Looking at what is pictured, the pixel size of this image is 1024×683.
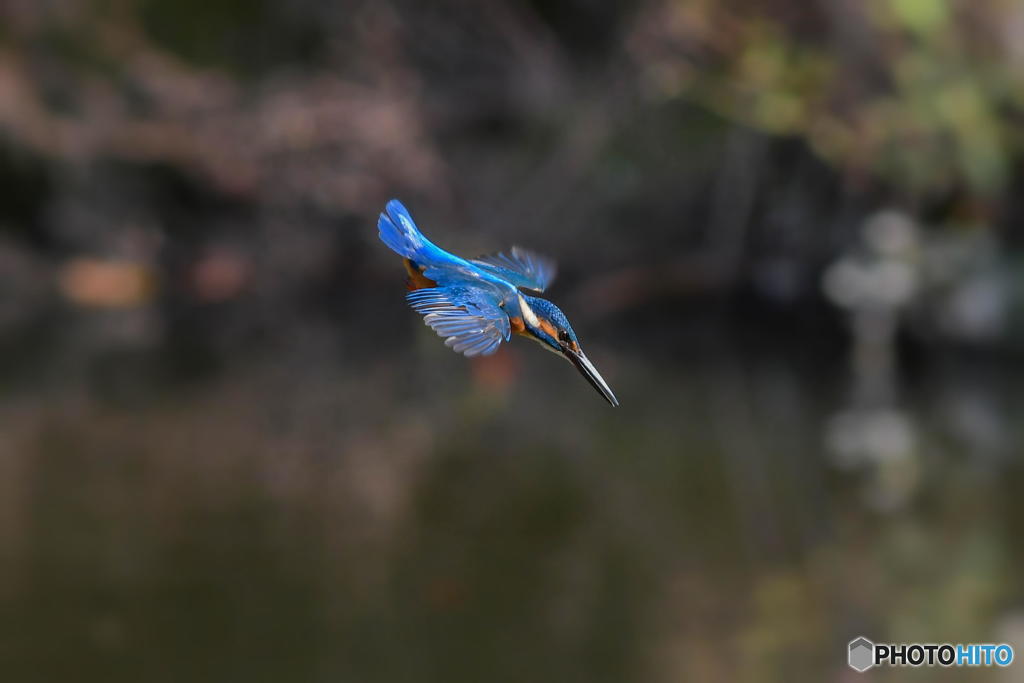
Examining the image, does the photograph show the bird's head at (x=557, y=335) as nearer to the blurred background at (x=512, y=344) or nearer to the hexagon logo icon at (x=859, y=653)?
the blurred background at (x=512, y=344)

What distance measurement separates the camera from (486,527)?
700 cm

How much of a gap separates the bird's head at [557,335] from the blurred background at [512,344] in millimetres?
5258

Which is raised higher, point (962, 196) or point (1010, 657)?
point (962, 196)

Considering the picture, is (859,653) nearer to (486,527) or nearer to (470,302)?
(486,527)

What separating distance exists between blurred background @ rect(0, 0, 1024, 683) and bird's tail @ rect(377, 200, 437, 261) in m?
5.24

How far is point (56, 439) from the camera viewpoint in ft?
24.6

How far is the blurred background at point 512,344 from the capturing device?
20.4 ft

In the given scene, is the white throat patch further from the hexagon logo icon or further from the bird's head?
the hexagon logo icon

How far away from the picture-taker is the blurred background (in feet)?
20.4

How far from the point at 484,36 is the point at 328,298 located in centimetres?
250

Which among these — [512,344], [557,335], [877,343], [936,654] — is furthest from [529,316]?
[877,343]

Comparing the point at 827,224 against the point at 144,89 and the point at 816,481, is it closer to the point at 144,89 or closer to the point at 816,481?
the point at 816,481

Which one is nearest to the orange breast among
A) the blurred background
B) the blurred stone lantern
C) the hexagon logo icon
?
the blurred background

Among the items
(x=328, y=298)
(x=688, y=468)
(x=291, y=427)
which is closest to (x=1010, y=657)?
(x=688, y=468)
